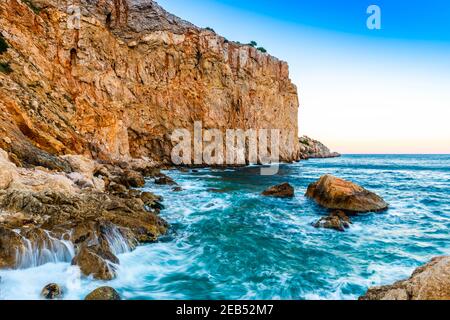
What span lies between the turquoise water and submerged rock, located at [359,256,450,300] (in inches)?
93.5

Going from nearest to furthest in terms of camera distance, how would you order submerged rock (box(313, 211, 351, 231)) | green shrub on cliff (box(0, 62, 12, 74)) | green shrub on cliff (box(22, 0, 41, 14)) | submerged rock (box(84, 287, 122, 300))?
submerged rock (box(84, 287, 122, 300))
submerged rock (box(313, 211, 351, 231))
green shrub on cliff (box(0, 62, 12, 74))
green shrub on cliff (box(22, 0, 41, 14))

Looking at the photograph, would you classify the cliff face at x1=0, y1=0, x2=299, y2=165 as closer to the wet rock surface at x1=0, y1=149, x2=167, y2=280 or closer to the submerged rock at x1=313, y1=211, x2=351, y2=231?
the wet rock surface at x1=0, y1=149, x2=167, y2=280

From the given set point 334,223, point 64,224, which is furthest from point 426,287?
point 64,224

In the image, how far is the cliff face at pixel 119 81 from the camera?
72.9 ft

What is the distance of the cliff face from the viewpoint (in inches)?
875

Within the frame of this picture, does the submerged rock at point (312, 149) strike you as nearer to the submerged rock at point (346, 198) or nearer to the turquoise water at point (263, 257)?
the submerged rock at point (346, 198)

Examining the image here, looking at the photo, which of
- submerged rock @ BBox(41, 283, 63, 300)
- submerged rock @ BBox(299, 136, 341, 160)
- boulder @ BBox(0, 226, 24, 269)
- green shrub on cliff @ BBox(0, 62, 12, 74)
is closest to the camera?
submerged rock @ BBox(41, 283, 63, 300)

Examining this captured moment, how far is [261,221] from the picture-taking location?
14.6 m

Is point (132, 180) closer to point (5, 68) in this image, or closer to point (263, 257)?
point (5, 68)

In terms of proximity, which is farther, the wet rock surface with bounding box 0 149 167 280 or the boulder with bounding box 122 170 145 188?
the boulder with bounding box 122 170 145 188

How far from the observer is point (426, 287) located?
499 cm

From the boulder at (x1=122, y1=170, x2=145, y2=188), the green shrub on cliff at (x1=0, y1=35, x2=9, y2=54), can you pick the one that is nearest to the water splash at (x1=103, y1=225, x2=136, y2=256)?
the boulder at (x1=122, y1=170, x2=145, y2=188)
